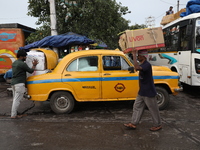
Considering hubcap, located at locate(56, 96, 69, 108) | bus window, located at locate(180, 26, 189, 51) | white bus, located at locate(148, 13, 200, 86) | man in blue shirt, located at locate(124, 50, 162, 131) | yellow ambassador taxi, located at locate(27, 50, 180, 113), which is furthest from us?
bus window, located at locate(180, 26, 189, 51)

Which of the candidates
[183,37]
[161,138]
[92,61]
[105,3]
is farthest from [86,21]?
[161,138]

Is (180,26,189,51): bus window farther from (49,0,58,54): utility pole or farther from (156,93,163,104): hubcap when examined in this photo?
(49,0,58,54): utility pole

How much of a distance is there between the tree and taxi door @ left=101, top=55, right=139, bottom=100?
578 cm

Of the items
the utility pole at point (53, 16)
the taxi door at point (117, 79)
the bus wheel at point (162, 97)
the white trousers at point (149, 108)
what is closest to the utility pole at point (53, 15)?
the utility pole at point (53, 16)

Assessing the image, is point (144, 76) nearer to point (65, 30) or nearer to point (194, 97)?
point (194, 97)

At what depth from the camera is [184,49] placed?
310 inches

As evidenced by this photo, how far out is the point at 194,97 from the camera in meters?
7.38

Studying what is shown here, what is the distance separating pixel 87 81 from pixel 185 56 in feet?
15.8

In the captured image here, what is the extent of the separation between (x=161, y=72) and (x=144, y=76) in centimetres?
174

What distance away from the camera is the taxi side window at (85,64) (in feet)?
17.3

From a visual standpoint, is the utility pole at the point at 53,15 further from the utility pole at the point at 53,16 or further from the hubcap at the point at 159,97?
the hubcap at the point at 159,97

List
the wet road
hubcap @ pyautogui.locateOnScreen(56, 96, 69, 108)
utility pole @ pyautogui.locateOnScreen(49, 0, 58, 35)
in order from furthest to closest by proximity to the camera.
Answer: utility pole @ pyautogui.locateOnScreen(49, 0, 58, 35), hubcap @ pyautogui.locateOnScreen(56, 96, 69, 108), the wet road

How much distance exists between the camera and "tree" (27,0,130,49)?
10.6m

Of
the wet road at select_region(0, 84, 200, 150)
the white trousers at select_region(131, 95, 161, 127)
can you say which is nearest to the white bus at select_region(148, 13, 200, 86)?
the wet road at select_region(0, 84, 200, 150)
